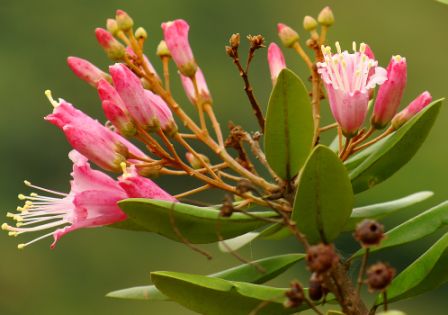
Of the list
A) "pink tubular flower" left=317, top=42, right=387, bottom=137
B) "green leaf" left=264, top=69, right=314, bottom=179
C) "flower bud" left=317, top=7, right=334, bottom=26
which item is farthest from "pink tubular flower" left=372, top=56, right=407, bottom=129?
"flower bud" left=317, top=7, right=334, bottom=26

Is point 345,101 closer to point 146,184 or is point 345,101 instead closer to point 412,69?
point 146,184

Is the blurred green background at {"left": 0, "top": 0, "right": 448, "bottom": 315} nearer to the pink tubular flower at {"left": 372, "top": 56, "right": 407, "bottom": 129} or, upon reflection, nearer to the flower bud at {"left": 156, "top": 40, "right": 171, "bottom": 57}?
the flower bud at {"left": 156, "top": 40, "right": 171, "bottom": 57}

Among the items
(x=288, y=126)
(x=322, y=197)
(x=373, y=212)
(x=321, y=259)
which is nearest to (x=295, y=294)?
(x=321, y=259)

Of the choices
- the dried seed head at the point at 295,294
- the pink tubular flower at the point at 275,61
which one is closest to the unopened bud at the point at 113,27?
the pink tubular flower at the point at 275,61

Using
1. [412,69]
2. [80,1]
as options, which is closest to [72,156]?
[412,69]

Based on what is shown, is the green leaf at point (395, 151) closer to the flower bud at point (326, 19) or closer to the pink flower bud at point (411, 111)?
the pink flower bud at point (411, 111)
